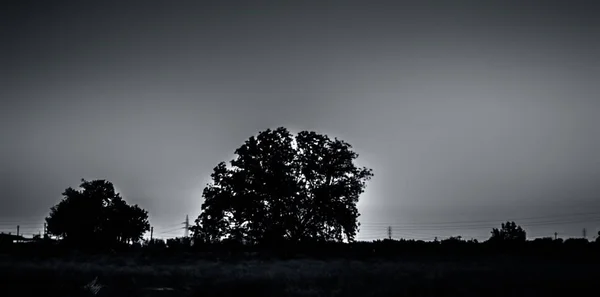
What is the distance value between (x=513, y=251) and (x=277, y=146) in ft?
80.8

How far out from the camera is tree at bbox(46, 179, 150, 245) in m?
69.5

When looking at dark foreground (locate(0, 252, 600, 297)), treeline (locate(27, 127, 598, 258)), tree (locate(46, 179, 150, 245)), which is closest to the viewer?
dark foreground (locate(0, 252, 600, 297))

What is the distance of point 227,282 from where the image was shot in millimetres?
18844

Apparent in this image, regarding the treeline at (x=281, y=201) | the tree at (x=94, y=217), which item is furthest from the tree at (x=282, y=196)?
the tree at (x=94, y=217)

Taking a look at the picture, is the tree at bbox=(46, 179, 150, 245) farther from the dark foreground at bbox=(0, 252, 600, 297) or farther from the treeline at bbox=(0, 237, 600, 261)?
the dark foreground at bbox=(0, 252, 600, 297)

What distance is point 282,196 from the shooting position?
1955 inches

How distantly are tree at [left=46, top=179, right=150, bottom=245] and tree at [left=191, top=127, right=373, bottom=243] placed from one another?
24.9 meters

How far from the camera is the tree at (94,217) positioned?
69.5 metres

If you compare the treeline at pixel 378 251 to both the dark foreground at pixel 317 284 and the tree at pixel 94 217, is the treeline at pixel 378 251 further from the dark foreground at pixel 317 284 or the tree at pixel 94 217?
the tree at pixel 94 217

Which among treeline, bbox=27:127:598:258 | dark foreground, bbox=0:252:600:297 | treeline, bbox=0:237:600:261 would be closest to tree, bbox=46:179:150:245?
treeline, bbox=27:127:598:258

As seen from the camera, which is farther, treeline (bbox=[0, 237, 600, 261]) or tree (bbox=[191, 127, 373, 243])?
tree (bbox=[191, 127, 373, 243])

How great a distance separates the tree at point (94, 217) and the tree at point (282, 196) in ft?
81.7

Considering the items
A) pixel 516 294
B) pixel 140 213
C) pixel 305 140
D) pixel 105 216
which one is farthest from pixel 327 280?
pixel 140 213

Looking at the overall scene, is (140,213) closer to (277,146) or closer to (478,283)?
(277,146)
